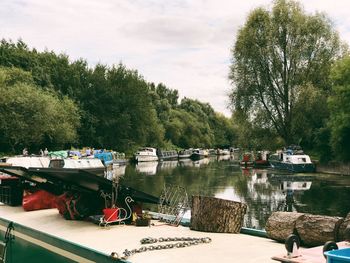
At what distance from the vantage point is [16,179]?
13.9 m

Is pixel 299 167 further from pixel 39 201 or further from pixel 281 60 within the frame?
pixel 39 201

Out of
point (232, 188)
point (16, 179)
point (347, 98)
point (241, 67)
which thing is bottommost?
point (232, 188)

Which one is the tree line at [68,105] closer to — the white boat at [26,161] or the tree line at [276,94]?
the tree line at [276,94]

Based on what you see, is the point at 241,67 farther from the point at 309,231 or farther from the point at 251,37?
the point at 309,231

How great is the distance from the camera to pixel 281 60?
1959 inches

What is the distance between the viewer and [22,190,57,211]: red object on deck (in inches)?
504

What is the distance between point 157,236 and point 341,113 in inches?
1421

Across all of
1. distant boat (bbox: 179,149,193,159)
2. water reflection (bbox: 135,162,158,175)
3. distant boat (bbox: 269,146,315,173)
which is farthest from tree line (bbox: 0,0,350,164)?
distant boat (bbox: 179,149,193,159)

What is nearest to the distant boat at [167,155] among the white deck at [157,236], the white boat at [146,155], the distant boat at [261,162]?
the white boat at [146,155]

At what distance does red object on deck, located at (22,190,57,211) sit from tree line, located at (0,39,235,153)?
127 ft

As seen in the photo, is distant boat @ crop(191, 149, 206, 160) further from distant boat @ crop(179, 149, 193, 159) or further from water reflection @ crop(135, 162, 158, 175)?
water reflection @ crop(135, 162, 158, 175)

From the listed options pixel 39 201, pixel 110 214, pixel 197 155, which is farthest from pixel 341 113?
pixel 197 155

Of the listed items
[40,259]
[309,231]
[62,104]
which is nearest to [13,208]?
[40,259]

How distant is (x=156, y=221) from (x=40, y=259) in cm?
301
